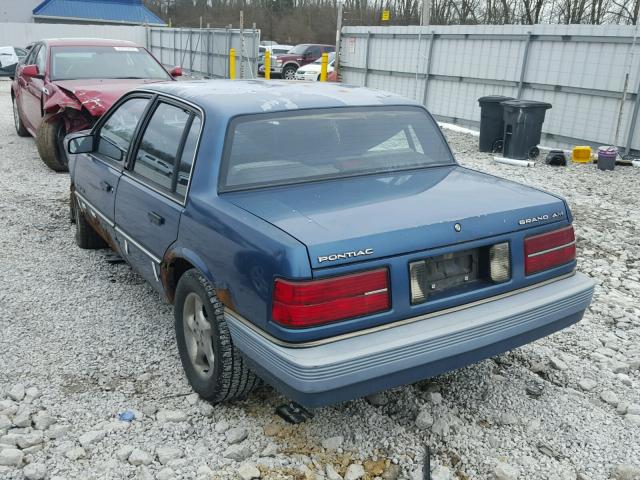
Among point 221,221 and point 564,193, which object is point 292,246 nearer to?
point 221,221

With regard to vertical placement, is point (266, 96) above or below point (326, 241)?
above

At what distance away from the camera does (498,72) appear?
41.5 ft

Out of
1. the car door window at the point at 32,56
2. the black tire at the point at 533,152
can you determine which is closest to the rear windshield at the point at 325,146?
the black tire at the point at 533,152

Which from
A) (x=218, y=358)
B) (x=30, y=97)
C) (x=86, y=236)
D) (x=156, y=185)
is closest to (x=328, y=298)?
(x=218, y=358)

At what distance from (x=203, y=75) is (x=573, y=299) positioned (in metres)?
22.6

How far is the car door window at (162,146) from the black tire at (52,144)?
4.90 m

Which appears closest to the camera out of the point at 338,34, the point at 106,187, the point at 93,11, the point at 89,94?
the point at 106,187

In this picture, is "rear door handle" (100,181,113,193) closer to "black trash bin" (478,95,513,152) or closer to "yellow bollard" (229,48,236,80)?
"black trash bin" (478,95,513,152)

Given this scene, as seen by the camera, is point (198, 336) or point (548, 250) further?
point (198, 336)

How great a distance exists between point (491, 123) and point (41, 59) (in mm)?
7350

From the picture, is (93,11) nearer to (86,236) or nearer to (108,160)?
(86,236)

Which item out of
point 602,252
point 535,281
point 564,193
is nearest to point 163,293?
point 535,281

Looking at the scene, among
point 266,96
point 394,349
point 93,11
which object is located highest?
point 93,11

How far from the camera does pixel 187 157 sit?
3375mm
